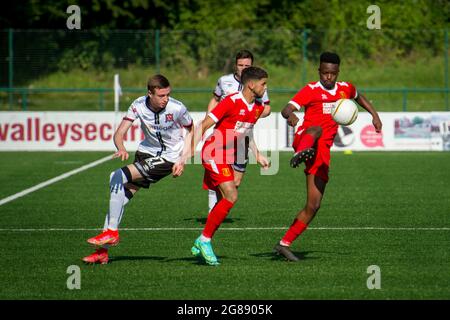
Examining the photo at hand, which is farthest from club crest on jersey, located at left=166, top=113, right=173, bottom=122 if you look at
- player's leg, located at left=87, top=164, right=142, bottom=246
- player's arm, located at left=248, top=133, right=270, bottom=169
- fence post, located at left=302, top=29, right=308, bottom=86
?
fence post, located at left=302, top=29, right=308, bottom=86

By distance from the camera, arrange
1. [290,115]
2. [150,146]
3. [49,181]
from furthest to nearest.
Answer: [49,181] < [150,146] < [290,115]

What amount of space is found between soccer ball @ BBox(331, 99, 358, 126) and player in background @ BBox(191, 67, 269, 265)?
2.50 feet

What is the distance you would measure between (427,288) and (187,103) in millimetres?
24705

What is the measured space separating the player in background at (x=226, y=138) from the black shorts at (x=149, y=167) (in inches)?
19.1

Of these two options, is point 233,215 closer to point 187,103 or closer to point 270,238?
point 270,238

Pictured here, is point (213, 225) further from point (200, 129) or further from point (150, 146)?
point (150, 146)

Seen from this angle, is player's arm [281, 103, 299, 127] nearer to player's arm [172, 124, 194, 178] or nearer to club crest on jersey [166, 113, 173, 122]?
player's arm [172, 124, 194, 178]

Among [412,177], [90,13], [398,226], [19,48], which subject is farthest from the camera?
[90,13]

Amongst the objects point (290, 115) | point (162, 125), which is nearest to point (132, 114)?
point (162, 125)

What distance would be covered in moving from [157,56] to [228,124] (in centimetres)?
2286

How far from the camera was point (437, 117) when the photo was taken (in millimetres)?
27469

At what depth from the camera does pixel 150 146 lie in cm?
1081

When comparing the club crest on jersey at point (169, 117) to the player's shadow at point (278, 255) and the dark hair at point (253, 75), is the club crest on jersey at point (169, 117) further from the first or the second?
the player's shadow at point (278, 255)

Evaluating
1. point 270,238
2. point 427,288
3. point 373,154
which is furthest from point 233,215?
point 373,154
